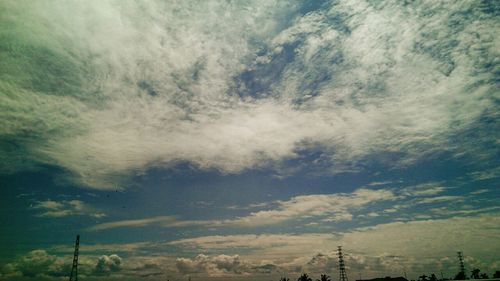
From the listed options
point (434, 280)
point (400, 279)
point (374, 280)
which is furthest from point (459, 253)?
point (434, 280)

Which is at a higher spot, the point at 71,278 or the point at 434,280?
the point at 71,278

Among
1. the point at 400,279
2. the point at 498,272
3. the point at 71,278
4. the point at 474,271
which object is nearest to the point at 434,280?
the point at 474,271

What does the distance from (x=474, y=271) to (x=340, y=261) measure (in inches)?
5344

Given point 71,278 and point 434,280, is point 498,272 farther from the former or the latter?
point 71,278

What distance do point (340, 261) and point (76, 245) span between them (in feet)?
310

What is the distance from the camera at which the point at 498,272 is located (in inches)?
6639

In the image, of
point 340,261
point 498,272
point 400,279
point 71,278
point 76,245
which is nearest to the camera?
point 71,278

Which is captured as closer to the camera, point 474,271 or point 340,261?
point 340,261

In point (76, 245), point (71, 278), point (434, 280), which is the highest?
point (76, 245)

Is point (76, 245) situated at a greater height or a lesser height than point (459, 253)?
greater

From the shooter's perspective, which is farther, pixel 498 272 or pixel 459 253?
pixel 498 272

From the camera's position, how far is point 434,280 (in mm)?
199125

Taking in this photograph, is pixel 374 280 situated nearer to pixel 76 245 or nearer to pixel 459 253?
pixel 459 253

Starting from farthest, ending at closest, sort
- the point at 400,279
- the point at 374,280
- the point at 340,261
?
the point at 374,280 < the point at 400,279 < the point at 340,261
